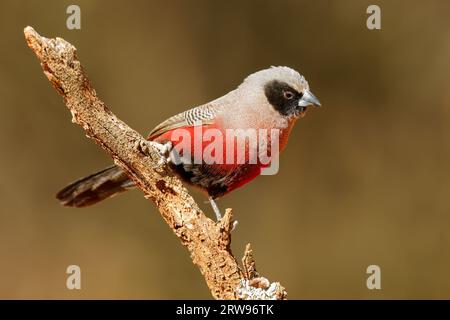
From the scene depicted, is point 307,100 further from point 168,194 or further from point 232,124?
point 168,194

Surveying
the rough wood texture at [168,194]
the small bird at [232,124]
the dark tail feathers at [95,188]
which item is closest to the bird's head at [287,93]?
the small bird at [232,124]

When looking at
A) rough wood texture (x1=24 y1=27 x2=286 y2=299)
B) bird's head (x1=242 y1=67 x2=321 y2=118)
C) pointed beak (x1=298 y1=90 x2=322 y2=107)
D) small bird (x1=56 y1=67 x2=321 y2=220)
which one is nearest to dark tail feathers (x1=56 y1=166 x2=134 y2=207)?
small bird (x1=56 y1=67 x2=321 y2=220)

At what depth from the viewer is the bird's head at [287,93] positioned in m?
4.37

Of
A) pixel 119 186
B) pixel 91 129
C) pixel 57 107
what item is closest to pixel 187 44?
pixel 57 107

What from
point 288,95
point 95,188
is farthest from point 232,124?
point 95,188

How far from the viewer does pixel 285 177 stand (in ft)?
27.7

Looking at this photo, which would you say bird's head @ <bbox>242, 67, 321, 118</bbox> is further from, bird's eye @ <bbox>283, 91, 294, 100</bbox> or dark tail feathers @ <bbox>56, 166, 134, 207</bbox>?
dark tail feathers @ <bbox>56, 166, 134, 207</bbox>

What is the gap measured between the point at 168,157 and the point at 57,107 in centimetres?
409

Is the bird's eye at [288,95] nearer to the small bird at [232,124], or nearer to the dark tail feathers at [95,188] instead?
the small bird at [232,124]

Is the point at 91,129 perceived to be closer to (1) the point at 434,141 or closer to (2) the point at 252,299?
Result: (2) the point at 252,299

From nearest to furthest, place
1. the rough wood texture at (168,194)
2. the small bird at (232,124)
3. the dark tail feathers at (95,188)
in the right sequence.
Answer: the rough wood texture at (168,194), the small bird at (232,124), the dark tail feathers at (95,188)

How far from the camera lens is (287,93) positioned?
14.4 ft

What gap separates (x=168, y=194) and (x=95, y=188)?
1090mm

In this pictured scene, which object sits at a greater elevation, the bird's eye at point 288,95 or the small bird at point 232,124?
the bird's eye at point 288,95
